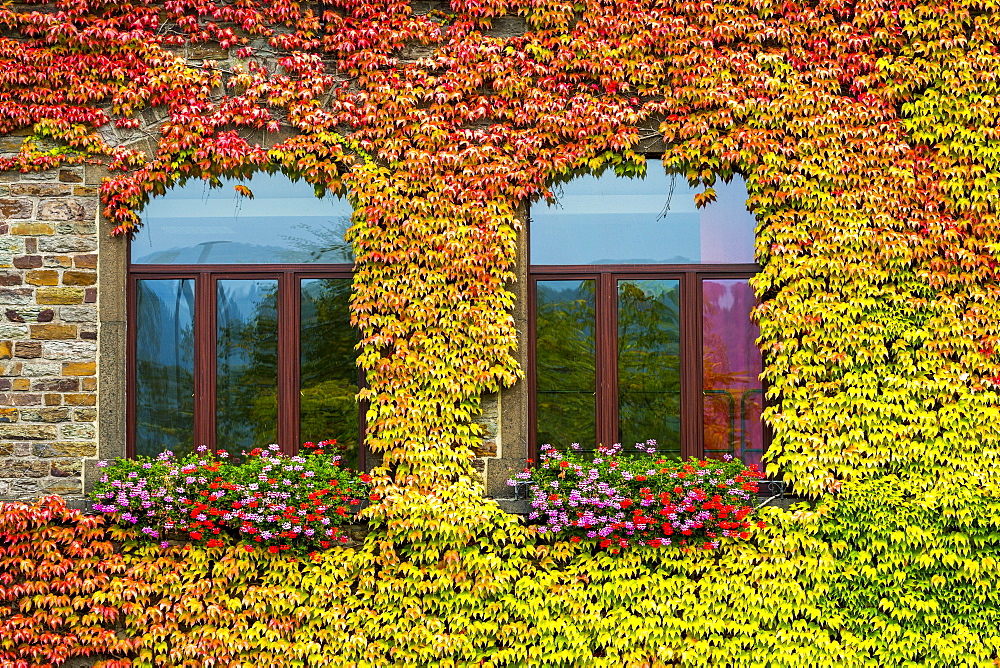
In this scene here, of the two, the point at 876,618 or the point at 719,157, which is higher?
the point at 719,157

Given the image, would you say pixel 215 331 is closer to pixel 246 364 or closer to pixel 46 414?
pixel 246 364

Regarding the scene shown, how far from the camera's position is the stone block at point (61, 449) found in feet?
20.5

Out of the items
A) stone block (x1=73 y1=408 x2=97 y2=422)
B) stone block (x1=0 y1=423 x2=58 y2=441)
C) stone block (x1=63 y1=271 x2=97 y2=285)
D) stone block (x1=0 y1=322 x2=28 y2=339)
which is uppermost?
stone block (x1=63 y1=271 x2=97 y2=285)

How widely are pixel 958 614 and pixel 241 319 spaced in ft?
21.6

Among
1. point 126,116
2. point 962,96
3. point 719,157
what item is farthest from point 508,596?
point 962,96

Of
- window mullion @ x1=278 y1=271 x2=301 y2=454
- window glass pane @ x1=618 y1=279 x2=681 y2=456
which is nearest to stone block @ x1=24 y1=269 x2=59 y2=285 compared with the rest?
window mullion @ x1=278 y1=271 x2=301 y2=454

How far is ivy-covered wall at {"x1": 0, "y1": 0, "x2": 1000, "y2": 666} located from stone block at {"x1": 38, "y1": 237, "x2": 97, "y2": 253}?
367 mm

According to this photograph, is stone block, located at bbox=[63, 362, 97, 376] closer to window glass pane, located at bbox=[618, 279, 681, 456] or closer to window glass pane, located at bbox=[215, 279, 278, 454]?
window glass pane, located at bbox=[215, 279, 278, 454]

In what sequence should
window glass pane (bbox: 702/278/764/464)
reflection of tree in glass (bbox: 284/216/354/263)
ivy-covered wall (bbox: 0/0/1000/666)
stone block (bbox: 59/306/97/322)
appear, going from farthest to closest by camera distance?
reflection of tree in glass (bbox: 284/216/354/263), window glass pane (bbox: 702/278/764/464), stone block (bbox: 59/306/97/322), ivy-covered wall (bbox: 0/0/1000/666)

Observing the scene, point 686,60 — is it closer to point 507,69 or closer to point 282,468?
point 507,69

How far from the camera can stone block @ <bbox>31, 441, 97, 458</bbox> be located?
625 centimetres

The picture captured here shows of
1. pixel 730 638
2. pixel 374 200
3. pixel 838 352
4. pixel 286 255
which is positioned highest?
pixel 374 200

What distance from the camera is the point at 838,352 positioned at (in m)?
6.10

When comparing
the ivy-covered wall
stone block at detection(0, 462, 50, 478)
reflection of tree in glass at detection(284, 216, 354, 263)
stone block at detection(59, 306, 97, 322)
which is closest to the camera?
the ivy-covered wall
